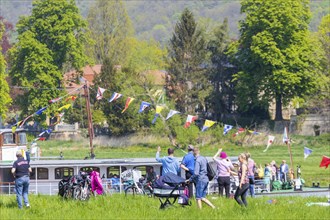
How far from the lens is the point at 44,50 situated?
7988 centimetres

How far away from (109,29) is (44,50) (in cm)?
3034

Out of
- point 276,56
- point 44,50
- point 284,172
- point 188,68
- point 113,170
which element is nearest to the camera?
point 284,172

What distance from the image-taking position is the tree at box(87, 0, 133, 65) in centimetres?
10875

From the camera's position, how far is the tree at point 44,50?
260 ft

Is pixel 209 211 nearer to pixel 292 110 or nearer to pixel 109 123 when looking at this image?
pixel 109 123

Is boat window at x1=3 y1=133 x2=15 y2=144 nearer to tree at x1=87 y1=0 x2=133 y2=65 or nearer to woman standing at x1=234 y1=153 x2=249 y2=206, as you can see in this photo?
woman standing at x1=234 y1=153 x2=249 y2=206

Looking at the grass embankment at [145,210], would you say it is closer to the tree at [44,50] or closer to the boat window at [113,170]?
the boat window at [113,170]

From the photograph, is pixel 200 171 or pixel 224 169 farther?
pixel 224 169

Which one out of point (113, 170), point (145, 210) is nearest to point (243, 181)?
point (145, 210)

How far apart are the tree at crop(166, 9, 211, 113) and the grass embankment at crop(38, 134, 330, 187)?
26.1 feet

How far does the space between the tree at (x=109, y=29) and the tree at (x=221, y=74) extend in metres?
22.5

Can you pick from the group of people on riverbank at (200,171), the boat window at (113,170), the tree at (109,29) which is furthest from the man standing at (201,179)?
the tree at (109,29)

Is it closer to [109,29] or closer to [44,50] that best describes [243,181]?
[44,50]

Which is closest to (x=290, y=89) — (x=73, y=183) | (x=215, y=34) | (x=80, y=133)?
(x=215, y=34)
